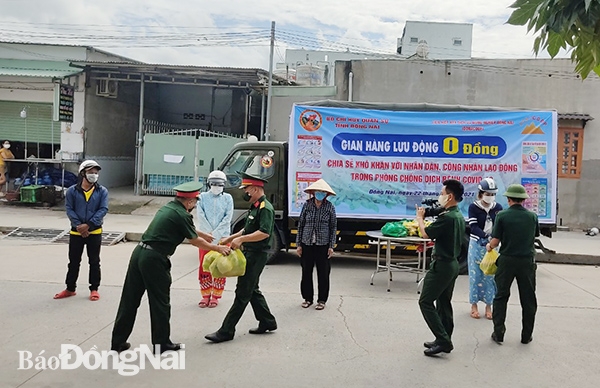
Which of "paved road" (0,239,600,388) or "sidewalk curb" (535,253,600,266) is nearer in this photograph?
A: "paved road" (0,239,600,388)

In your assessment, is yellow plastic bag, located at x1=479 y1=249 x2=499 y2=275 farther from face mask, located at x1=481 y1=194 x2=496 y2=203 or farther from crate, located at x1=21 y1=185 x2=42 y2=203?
crate, located at x1=21 y1=185 x2=42 y2=203

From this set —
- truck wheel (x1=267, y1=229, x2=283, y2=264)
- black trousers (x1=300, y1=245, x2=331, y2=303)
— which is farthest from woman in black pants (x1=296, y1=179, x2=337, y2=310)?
truck wheel (x1=267, y1=229, x2=283, y2=264)

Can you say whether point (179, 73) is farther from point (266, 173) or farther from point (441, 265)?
point (441, 265)

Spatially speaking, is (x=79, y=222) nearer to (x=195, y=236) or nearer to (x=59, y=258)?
(x=195, y=236)

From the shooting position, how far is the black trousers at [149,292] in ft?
14.9

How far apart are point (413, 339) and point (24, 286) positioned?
516cm

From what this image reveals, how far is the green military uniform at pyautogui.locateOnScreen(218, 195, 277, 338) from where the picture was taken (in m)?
5.07

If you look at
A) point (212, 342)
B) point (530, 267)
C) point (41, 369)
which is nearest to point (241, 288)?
point (212, 342)

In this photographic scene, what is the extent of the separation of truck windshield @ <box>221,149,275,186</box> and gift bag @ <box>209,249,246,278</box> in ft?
13.9

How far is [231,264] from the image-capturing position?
495cm

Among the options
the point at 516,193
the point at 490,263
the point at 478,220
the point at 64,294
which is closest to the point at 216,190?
the point at 64,294

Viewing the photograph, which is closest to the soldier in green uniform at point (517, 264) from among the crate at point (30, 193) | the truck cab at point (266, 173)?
the truck cab at point (266, 173)

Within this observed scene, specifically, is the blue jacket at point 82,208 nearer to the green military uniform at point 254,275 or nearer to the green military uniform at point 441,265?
the green military uniform at point 254,275

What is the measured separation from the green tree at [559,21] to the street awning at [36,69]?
16.2 metres
